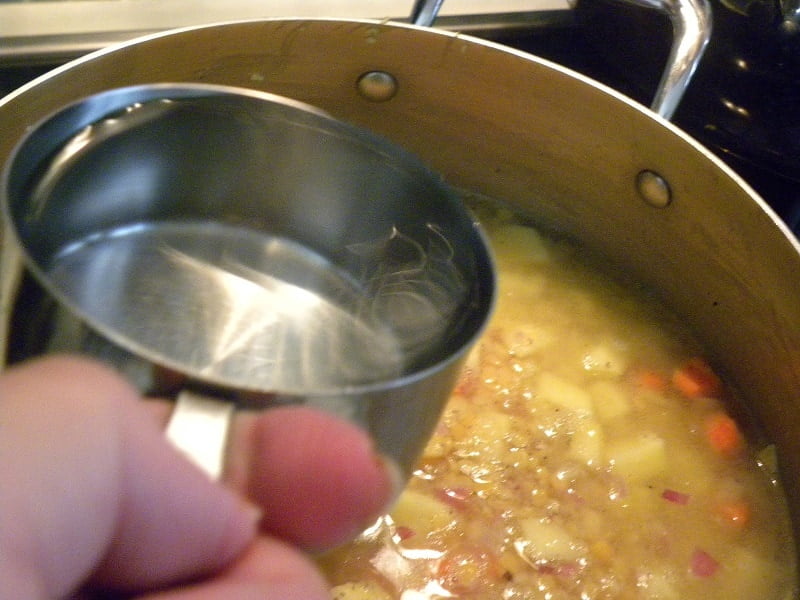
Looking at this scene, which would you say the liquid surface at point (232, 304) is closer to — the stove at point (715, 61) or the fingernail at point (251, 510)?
the fingernail at point (251, 510)

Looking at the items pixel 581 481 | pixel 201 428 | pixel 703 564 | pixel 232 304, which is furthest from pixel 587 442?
pixel 201 428

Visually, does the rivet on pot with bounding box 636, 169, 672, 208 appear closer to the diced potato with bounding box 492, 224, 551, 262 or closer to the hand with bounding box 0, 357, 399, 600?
the diced potato with bounding box 492, 224, 551, 262

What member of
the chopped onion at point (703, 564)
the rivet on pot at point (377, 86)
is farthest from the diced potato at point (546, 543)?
the rivet on pot at point (377, 86)

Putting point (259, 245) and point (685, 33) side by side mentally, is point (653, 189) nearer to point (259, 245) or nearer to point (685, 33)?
point (685, 33)

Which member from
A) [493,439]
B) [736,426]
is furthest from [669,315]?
[493,439]

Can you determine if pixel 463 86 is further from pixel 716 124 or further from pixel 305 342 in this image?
pixel 305 342

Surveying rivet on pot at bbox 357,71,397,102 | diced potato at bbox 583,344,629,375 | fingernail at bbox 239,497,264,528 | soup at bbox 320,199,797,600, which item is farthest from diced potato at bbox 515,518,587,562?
rivet on pot at bbox 357,71,397,102
